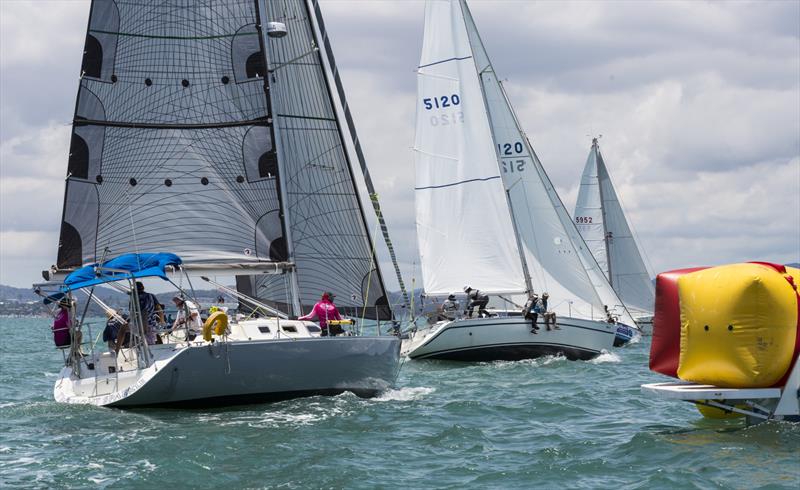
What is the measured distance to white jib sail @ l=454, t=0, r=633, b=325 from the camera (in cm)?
3284

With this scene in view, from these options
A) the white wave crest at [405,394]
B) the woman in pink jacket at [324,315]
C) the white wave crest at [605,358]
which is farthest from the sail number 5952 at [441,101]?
the woman in pink jacket at [324,315]

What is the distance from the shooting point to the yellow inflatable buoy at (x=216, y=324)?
15.8 m

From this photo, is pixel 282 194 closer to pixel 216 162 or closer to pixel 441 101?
pixel 216 162

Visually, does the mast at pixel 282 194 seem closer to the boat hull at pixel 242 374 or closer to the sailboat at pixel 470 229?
the boat hull at pixel 242 374

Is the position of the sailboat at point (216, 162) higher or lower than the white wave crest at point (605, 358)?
higher

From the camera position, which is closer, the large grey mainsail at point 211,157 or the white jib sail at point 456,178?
the large grey mainsail at point 211,157

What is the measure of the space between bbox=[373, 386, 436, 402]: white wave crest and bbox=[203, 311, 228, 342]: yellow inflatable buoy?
3.51 metres

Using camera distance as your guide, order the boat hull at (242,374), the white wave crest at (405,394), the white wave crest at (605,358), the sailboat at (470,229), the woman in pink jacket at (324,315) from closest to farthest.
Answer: the boat hull at (242,374)
the woman in pink jacket at (324,315)
the white wave crest at (405,394)
the white wave crest at (605,358)
the sailboat at (470,229)

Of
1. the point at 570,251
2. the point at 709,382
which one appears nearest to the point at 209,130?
the point at 709,382

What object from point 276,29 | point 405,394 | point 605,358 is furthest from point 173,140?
point 605,358

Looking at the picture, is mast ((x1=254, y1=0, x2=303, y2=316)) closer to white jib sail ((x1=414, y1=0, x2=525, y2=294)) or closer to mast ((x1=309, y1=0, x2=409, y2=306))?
mast ((x1=309, y1=0, x2=409, y2=306))

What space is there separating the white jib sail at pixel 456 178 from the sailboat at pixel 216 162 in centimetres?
1057

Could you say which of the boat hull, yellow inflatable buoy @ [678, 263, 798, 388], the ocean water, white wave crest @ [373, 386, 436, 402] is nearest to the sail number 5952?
white wave crest @ [373, 386, 436, 402]

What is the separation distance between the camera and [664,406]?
17609 mm
